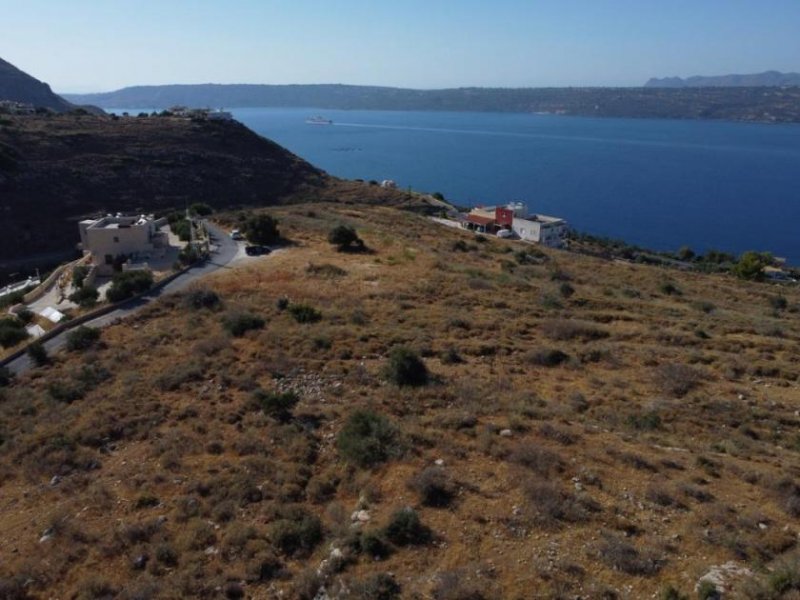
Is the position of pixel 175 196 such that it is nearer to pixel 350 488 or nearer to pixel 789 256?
pixel 350 488

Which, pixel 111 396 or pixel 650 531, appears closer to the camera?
pixel 650 531

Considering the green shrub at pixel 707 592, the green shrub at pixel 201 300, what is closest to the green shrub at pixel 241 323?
the green shrub at pixel 201 300

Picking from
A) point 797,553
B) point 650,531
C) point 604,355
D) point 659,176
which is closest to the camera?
point 797,553

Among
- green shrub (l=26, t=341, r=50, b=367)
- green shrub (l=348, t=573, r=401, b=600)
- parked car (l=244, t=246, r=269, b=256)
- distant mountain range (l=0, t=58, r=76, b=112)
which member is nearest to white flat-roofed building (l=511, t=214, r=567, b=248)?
parked car (l=244, t=246, r=269, b=256)

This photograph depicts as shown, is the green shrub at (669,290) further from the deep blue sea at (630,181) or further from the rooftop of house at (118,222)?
the deep blue sea at (630,181)

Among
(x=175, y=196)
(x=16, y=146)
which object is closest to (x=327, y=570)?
(x=175, y=196)

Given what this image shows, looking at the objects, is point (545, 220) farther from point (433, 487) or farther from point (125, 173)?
point (433, 487)
